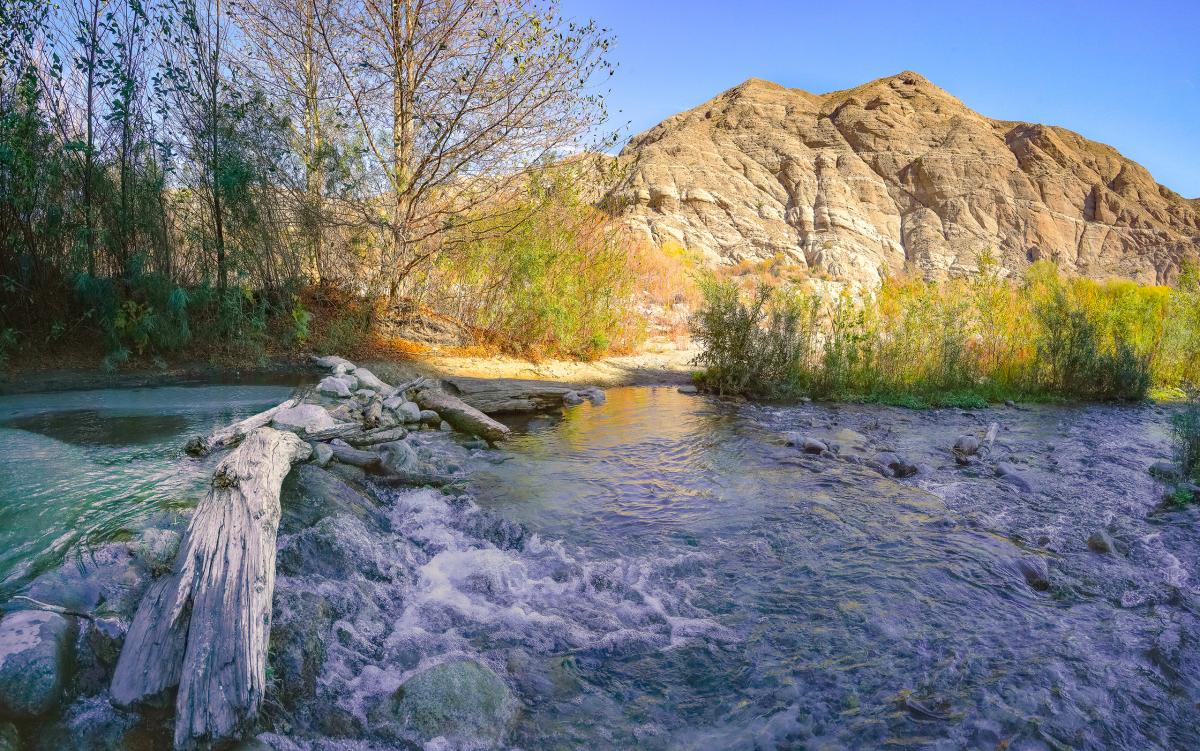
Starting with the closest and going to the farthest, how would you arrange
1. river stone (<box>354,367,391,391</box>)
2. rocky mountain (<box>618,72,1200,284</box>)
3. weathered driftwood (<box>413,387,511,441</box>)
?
1. weathered driftwood (<box>413,387,511,441</box>)
2. river stone (<box>354,367,391,391</box>)
3. rocky mountain (<box>618,72,1200,284</box>)

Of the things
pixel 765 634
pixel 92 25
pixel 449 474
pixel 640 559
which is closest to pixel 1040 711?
pixel 765 634

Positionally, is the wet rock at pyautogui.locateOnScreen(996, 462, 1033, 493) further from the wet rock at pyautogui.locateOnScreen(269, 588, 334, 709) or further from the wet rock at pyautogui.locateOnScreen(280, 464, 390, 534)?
the wet rock at pyautogui.locateOnScreen(269, 588, 334, 709)

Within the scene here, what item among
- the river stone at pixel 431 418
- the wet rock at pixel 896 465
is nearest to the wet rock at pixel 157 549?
the river stone at pixel 431 418

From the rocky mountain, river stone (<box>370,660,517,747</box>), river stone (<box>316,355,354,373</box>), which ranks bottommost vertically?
river stone (<box>370,660,517,747</box>)

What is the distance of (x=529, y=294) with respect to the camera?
982 cm

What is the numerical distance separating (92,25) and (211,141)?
1.51m

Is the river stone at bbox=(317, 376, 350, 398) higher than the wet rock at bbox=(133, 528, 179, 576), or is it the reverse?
the river stone at bbox=(317, 376, 350, 398)

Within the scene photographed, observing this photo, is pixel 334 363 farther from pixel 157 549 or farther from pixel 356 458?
pixel 157 549

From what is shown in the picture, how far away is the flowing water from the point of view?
193cm

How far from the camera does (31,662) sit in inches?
69.9

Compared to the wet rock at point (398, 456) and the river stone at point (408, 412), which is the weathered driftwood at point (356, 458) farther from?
the river stone at point (408, 412)

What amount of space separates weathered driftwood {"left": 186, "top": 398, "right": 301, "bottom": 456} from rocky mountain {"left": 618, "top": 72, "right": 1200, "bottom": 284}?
22441 millimetres

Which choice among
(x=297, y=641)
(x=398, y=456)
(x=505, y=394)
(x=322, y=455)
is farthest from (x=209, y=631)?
(x=505, y=394)

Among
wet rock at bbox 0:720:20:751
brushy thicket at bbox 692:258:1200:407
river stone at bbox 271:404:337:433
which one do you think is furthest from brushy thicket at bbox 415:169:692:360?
wet rock at bbox 0:720:20:751
